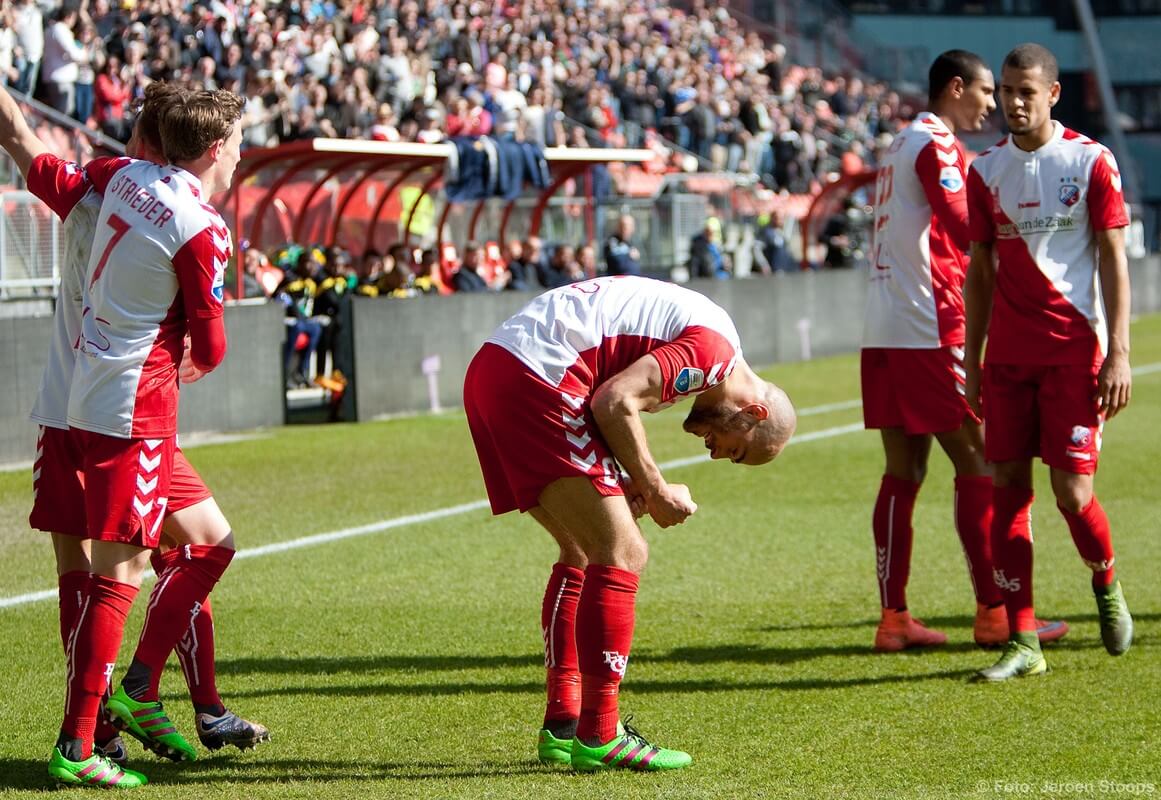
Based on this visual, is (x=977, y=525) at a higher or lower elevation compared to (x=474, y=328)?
higher

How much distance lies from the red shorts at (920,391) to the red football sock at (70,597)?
3042 millimetres

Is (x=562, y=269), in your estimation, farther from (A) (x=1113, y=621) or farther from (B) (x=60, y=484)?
(B) (x=60, y=484)

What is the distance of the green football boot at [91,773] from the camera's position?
4422mm

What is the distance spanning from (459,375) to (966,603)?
9544mm

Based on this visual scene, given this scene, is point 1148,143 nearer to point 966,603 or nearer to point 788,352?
point 788,352

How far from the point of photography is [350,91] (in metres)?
21.6

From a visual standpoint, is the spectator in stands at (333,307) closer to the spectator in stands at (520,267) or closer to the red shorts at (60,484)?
the spectator in stands at (520,267)

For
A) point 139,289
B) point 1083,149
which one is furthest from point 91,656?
point 1083,149

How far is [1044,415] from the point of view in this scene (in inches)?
230

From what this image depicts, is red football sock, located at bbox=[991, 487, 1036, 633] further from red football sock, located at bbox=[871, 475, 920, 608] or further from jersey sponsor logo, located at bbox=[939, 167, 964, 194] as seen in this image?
jersey sponsor logo, located at bbox=[939, 167, 964, 194]

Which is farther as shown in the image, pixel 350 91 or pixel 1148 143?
pixel 1148 143

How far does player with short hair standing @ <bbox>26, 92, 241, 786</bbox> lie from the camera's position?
4395 mm

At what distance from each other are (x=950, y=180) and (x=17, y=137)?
3.42 m

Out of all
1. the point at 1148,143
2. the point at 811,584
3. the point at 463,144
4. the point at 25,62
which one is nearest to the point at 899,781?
the point at 811,584
